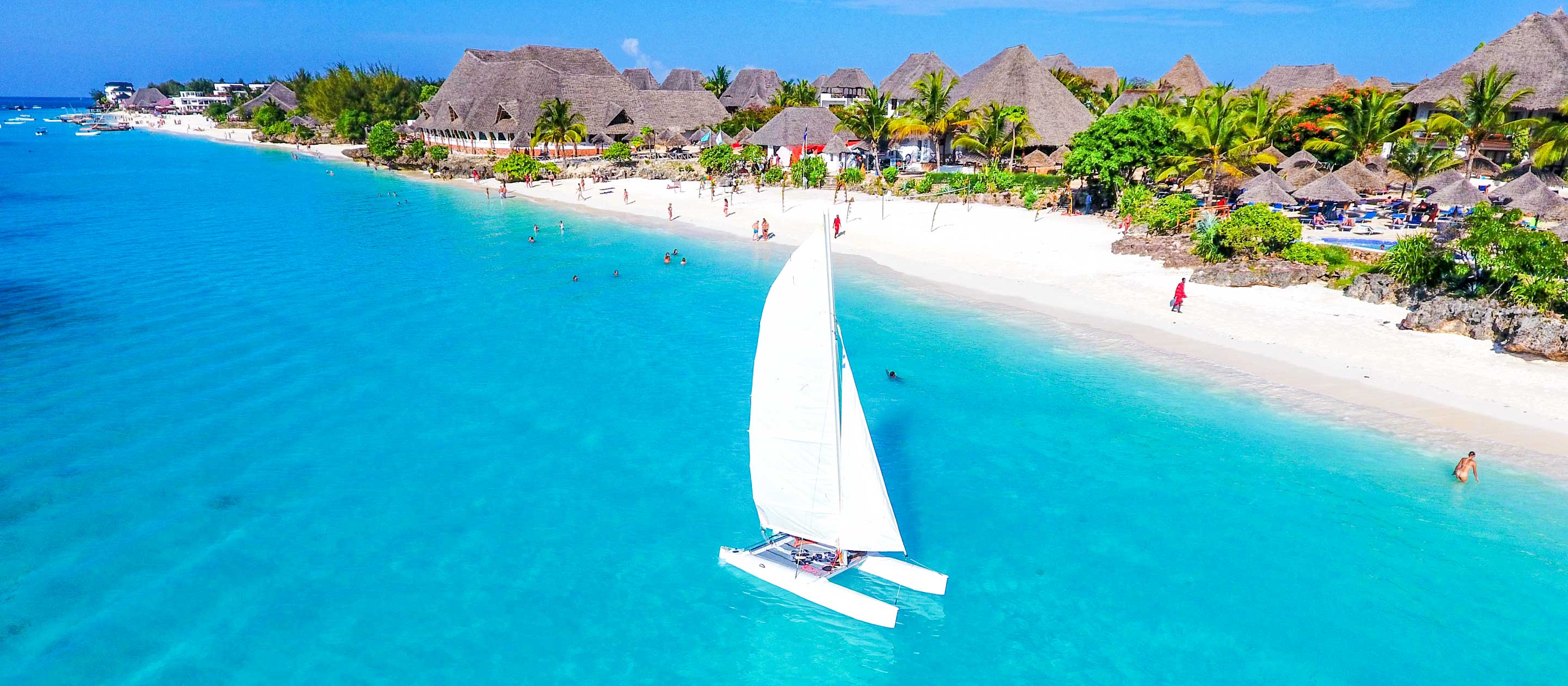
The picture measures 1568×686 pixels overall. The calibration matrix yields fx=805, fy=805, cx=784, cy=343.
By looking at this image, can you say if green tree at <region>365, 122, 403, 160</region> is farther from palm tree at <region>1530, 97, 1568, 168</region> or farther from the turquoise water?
palm tree at <region>1530, 97, 1568, 168</region>

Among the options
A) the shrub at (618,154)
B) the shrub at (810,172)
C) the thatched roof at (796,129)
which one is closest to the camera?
the shrub at (810,172)

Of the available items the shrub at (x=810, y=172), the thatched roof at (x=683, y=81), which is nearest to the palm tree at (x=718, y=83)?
the thatched roof at (x=683, y=81)

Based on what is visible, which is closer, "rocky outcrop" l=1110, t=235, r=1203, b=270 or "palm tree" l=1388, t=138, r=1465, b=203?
"rocky outcrop" l=1110, t=235, r=1203, b=270

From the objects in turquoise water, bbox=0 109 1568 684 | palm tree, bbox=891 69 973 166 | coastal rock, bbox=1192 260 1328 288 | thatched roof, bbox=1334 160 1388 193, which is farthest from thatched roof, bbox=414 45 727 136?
coastal rock, bbox=1192 260 1328 288

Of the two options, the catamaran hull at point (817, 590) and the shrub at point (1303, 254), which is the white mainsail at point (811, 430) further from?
the shrub at point (1303, 254)

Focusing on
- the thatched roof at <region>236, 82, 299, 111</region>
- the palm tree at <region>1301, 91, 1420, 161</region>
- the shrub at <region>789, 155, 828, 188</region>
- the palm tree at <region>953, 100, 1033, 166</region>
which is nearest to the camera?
the palm tree at <region>1301, 91, 1420, 161</region>

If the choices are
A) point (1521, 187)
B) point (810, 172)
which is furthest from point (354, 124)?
point (1521, 187)

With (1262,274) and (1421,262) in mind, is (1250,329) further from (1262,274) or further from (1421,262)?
(1421,262)
